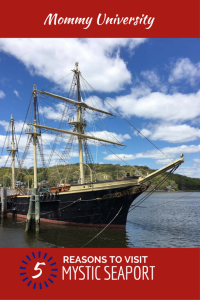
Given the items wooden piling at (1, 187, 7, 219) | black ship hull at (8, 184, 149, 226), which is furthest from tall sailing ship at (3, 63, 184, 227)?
wooden piling at (1, 187, 7, 219)

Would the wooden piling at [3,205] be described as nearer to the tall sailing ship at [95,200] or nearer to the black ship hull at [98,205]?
the tall sailing ship at [95,200]

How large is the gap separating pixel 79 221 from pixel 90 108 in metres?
11.6

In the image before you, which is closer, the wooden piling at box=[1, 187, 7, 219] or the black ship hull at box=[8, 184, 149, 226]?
the black ship hull at box=[8, 184, 149, 226]

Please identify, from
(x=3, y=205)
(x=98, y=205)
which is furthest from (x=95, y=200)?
(x=3, y=205)

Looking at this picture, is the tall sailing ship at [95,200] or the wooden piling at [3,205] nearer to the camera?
the tall sailing ship at [95,200]

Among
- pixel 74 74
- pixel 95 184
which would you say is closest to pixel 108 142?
pixel 95 184

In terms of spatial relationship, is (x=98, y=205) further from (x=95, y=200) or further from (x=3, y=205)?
(x=3, y=205)

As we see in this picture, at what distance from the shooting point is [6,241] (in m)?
15.4

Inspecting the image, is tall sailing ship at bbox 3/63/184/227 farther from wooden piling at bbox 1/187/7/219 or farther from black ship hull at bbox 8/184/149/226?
wooden piling at bbox 1/187/7/219

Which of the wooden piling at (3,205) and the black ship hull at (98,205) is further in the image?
the wooden piling at (3,205)

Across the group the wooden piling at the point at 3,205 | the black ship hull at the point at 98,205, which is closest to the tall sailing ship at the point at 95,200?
the black ship hull at the point at 98,205

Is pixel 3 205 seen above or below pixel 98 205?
below

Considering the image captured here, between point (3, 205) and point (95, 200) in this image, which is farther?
point (3, 205)

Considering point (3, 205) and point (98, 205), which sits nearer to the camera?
point (98, 205)
